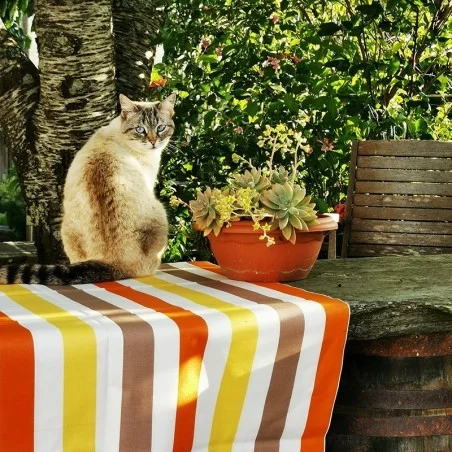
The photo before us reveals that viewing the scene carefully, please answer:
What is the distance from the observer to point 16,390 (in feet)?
5.37

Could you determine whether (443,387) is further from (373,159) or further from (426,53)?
(426,53)

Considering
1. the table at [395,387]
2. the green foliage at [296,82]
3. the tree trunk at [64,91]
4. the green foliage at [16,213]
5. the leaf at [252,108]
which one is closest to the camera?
the table at [395,387]

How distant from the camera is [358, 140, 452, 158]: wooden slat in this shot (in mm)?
3506

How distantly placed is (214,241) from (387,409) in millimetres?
653

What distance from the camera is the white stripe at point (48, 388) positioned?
165 cm

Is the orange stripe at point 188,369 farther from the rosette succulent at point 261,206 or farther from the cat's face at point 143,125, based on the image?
the cat's face at point 143,125

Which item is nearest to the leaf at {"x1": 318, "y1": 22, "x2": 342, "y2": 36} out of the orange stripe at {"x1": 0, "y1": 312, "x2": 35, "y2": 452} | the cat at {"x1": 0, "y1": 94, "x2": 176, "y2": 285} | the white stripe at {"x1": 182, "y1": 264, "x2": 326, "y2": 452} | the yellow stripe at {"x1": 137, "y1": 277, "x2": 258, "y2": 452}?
the cat at {"x1": 0, "y1": 94, "x2": 176, "y2": 285}

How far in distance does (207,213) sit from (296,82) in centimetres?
209

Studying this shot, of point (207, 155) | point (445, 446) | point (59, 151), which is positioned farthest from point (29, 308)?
point (207, 155)

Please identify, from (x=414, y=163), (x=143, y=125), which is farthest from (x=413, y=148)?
(x=143, y=125)

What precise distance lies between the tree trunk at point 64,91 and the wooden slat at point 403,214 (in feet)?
3.73

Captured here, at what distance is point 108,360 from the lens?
68.2 inches

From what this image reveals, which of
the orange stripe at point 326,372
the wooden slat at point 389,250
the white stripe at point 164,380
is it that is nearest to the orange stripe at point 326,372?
the orange stripe at point 326,372

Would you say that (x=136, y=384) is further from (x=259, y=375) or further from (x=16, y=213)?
(x=16, y=213)
